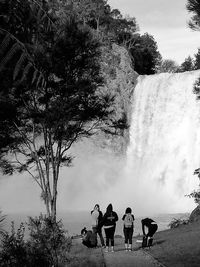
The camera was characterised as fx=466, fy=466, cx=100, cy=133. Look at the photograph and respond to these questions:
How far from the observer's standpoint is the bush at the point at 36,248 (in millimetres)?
9234

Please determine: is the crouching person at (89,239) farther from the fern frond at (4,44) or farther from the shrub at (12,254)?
the fern frond at (4,44)

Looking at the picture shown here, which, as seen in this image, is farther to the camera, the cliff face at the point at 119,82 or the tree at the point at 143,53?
the tree at the point at 143,53

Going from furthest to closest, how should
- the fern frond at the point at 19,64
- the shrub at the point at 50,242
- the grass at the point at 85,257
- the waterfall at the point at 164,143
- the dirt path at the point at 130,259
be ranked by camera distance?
the waterfall at the point at 164,143
the dirt path at the point at 130,259
the grass at the point at 85,257
the shrub at the point at 50,242
the fern frond at the point at 19,64

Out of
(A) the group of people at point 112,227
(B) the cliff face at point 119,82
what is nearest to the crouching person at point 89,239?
(A) the group of people at point 112,227

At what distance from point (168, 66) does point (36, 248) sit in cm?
8999

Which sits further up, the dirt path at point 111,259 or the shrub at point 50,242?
the shrub at point 50,242

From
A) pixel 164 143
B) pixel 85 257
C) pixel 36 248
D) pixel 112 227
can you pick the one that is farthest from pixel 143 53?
pixel 36 248

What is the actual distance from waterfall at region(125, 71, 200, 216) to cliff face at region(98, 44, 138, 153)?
1.34 meters

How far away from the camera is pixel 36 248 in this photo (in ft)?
33.4

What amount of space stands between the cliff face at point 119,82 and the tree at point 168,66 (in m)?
32.1

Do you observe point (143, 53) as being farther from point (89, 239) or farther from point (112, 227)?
point (112, 227)

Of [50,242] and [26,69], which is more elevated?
[26,69]

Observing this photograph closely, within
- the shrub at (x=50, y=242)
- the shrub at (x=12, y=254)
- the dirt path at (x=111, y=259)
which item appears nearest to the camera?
the shrub at (x=12, y=254)

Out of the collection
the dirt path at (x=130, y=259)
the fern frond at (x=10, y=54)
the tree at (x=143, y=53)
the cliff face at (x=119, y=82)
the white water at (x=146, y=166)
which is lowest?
the dirt path at (x=130, y=259)
